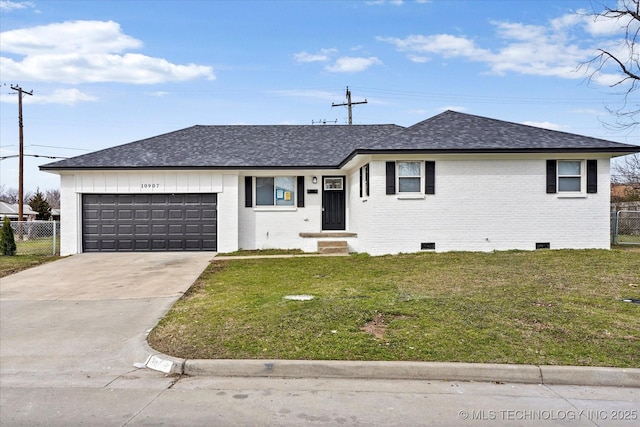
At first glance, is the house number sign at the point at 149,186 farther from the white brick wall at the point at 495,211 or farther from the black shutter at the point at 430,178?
the black shutter at the point at 430,178

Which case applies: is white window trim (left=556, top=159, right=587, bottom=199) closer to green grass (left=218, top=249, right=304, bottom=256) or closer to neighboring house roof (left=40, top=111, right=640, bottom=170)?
neighboring house roof (left=40, top=111, right=640, bottom=170)

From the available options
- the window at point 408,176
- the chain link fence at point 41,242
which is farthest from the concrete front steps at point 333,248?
the chain link fence at point 41,242

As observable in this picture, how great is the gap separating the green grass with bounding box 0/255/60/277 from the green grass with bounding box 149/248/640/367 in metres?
6.17

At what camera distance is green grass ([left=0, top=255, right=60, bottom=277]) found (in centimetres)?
1350

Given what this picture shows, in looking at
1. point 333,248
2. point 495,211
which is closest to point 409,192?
point 495,211

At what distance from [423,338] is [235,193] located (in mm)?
12609

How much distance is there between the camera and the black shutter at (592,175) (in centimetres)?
1485

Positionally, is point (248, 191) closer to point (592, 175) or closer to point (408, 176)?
point (408, 176)

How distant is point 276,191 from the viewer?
1836 centimetres

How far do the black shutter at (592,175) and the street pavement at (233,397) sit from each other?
37.7ft

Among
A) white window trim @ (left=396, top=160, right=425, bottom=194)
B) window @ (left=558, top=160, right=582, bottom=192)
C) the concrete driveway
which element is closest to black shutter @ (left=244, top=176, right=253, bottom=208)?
the concrete driveway

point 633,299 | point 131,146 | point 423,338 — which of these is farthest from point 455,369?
point 131,146

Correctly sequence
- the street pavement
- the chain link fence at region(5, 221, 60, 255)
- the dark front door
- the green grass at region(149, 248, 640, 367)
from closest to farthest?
the street pavement
the green grass at region(149, 248, 640, 367)
the chain link fence at region(5, 221, 60, 255)
the dark front door

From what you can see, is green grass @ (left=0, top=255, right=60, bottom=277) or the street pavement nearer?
the street pavement
